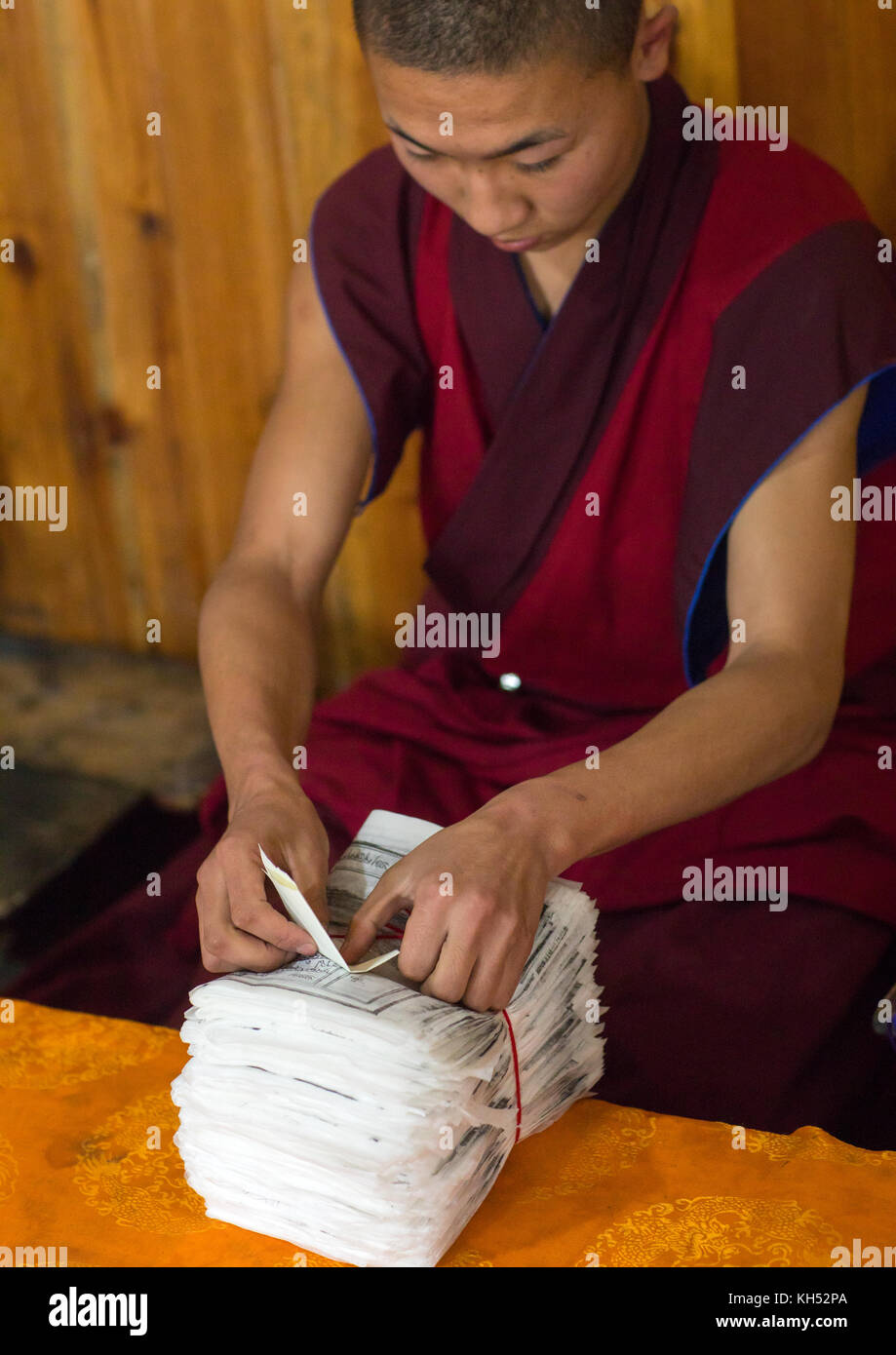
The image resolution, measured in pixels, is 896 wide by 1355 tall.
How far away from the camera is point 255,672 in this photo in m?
1.34

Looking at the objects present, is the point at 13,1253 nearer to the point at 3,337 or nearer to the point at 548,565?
the point at 548,565

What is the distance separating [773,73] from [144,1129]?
139 centimetres

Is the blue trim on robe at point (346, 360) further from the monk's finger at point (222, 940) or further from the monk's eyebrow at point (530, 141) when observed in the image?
the monk's finger at point (222, 940)

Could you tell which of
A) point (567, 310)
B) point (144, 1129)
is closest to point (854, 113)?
point (567, 310)

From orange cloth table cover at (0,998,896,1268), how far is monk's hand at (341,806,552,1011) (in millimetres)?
150

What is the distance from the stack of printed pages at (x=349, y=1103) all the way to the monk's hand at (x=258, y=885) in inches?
1.2

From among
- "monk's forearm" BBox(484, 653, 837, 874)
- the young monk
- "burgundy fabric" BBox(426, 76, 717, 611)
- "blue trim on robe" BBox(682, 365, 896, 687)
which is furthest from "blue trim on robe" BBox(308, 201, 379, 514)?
"monk's forearm" BBox(484, 653, 837, 874)

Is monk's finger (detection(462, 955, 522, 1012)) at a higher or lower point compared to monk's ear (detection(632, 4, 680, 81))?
lower

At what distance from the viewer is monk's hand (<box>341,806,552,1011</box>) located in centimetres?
93

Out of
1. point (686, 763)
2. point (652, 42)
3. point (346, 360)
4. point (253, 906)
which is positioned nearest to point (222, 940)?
point (253, 906)

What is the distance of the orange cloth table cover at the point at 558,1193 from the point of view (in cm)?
91

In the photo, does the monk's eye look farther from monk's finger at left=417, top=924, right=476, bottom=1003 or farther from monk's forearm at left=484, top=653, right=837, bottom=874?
monk's finger at left=417, top=924, right=476, bottom=1003

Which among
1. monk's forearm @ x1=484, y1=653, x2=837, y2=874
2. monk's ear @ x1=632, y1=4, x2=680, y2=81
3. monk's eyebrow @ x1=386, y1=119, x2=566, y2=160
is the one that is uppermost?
monk's ear @ x1=632, y1=4, x2=680, y2=81

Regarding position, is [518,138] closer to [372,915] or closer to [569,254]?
[569,254]
